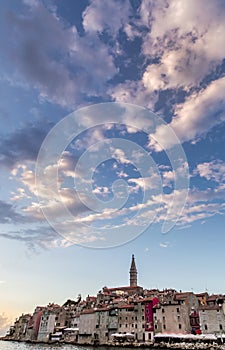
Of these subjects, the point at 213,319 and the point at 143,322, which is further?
the point at 143,322

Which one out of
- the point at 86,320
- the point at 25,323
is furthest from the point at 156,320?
the point at 25,323

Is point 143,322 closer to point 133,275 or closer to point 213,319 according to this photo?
point 213,319

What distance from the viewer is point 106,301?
82.5 m

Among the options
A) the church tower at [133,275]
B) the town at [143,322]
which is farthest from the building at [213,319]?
the church tower at [133,275]

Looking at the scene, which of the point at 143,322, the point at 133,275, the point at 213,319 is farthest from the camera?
the point at 133,275

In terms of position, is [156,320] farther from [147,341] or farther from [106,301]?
[106,301]

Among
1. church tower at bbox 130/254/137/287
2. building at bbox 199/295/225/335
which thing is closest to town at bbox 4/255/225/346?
building at bbox 199/295/225/335

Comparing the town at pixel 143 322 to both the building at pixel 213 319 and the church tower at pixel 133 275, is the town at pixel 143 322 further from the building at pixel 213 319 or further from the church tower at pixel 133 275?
the church tower at pixel 133 275

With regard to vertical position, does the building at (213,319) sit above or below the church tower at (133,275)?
below

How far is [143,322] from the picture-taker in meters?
63.2

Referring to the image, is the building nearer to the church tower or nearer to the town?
the town

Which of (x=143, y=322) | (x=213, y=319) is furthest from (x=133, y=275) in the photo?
(x=213, y=319)

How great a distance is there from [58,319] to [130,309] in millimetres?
28669

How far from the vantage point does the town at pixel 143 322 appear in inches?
2281
